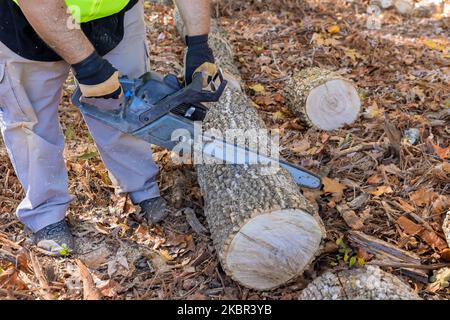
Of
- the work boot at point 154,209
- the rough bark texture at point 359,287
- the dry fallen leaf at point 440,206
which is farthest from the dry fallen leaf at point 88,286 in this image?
the dry fallen leaf at point 440,206

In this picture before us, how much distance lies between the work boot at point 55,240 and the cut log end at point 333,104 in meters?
2.10

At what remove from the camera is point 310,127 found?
4.12 metres

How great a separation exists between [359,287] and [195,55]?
1499 millimetres

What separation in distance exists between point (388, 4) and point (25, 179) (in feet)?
17.5

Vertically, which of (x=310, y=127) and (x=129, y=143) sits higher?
(x=129, y=143)

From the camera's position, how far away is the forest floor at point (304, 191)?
9.32 feet

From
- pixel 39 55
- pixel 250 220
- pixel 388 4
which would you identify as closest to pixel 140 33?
pixel 39 55

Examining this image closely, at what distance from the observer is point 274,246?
2.58m

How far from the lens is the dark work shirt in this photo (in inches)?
101

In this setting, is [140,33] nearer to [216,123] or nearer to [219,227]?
[216,123]

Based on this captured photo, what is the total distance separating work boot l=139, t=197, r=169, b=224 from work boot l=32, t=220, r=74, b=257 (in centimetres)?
50

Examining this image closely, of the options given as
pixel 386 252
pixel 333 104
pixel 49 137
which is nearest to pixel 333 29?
pixel 333 104

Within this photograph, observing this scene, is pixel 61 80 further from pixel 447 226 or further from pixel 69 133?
pixel 447 226

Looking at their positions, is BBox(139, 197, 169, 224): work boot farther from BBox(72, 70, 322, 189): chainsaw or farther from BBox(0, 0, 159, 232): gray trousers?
BBox(72, 70, 322, 189): chainsaw
